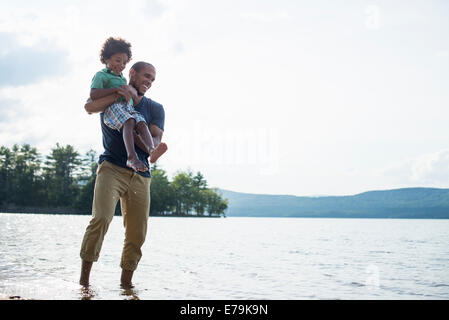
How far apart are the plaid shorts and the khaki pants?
0.43 metres

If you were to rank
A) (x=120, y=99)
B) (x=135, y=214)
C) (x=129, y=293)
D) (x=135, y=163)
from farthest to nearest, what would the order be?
(x=129, y=293) < (x=135, y=214) < (x=120, y=99) < (x=135, y=163)

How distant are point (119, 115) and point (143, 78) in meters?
0.56

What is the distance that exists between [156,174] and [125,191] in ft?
327

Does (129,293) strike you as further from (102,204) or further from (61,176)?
(61,176)

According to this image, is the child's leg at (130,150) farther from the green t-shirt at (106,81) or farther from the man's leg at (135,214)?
the man's leg at (135,214)

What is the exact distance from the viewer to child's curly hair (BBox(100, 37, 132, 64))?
4.25 m

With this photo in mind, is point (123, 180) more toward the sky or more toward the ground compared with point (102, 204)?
more toward the sky

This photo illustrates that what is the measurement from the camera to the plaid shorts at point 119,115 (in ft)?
13.1

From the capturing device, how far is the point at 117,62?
167 inches

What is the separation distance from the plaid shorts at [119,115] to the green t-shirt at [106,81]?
112 mm

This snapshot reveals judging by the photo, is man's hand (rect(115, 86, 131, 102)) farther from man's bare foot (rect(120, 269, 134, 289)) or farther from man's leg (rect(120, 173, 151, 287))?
man's bare foot (rect(120, 269, 134, 289))

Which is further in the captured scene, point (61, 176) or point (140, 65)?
point (61, 176)

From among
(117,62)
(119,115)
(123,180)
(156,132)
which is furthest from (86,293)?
(117,62)
